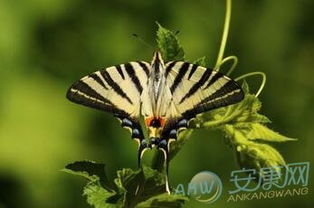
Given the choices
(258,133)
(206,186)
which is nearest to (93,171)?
(258,133)

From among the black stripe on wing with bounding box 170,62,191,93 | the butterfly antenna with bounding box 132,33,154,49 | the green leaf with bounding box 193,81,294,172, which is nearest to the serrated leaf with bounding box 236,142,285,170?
the green leaf with bounding box 193,81,294,172

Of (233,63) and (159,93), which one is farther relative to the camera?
(233,63)

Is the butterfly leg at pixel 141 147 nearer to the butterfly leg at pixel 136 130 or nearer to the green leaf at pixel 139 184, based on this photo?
the butterfly leg at pixel 136 130

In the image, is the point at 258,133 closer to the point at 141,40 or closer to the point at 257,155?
the point at 257,155

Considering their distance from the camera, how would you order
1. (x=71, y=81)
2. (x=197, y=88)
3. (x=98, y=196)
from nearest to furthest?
(x=98, y=196), (x=197, y=88), (x=71, y=81)

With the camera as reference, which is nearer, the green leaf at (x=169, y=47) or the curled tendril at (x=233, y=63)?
the green leaf at (x=169, y=47)

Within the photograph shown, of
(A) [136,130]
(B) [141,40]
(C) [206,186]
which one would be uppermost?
(B) [141,40]

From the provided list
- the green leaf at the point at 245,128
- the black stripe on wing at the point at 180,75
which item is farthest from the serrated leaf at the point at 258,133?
the black stripe on wing at the point at 180,75
